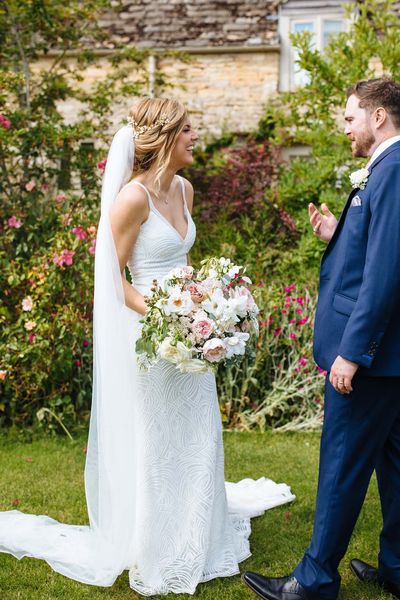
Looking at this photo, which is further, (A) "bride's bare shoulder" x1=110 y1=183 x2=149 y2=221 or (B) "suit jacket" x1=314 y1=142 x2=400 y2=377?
(A) "bride's bare shoulder" x1=110 y1=183 x2=149 y2=221

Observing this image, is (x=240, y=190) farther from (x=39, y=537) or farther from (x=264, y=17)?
(x=39, y=537)

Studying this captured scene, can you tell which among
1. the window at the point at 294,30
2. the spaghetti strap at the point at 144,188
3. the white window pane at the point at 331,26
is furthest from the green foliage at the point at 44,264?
the white window pane at the point at 331,26

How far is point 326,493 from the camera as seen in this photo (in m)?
3.24

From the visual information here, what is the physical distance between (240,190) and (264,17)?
12.4 feet

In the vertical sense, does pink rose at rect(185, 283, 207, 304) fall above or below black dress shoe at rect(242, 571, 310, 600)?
above

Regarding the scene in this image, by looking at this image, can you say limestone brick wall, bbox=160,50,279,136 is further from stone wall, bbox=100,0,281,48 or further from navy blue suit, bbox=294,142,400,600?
navy blue suit, bbox=294,142,400,600

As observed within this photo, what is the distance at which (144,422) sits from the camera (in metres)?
3.79

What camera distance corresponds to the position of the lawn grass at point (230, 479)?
11.9 ft

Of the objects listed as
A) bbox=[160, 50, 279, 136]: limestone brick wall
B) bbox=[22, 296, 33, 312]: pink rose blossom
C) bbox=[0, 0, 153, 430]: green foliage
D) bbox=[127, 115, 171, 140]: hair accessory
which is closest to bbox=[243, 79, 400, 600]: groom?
bbox=[127, 115, 171, 140]: hair accessory

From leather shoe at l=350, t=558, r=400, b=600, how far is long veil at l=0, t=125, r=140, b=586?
3.79ft

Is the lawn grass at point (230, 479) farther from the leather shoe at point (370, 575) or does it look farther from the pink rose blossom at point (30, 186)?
the pink rose blossom at point (30, 186)

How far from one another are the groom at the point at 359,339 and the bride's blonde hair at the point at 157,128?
35.8 inches

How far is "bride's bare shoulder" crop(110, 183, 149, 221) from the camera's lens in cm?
364

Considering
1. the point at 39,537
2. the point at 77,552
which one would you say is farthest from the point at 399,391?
the point at 39,537
